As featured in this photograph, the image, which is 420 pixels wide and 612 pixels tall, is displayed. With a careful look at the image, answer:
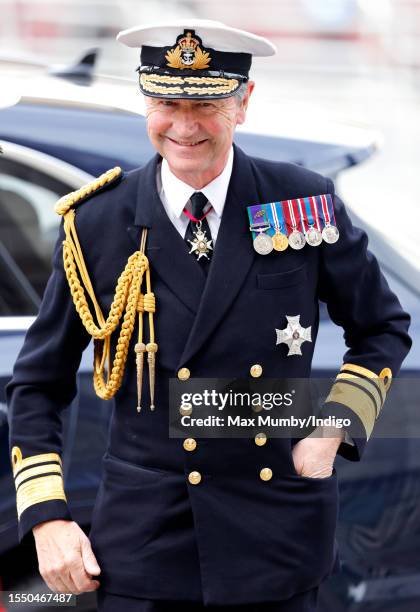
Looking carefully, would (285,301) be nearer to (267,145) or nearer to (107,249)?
(107,249)

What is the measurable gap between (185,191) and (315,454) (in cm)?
58

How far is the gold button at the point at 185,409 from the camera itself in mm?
2545

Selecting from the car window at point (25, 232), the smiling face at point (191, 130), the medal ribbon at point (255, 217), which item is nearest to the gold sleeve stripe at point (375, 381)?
the medal ribbon at point (255, 217)

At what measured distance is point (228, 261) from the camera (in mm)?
2566

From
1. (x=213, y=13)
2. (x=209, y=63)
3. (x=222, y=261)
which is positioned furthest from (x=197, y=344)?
(x=213, y=13)

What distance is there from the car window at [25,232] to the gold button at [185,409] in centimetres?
103

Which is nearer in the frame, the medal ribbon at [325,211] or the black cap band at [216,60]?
the black cap band at [216,60]

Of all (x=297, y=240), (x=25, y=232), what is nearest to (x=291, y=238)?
(x=297, y=240)

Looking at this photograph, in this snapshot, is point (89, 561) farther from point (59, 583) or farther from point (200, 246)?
point (200, 246)

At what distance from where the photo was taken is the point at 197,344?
252 centimetres

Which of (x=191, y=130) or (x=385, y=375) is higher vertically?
(x=191, y=130)

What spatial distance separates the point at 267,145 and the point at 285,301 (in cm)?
107

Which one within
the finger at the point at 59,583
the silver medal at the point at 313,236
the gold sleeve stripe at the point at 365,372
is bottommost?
the finger at the point at 59,583

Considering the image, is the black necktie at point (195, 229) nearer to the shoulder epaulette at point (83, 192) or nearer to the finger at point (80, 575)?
the shoulder epaulette at point (83, 192)
